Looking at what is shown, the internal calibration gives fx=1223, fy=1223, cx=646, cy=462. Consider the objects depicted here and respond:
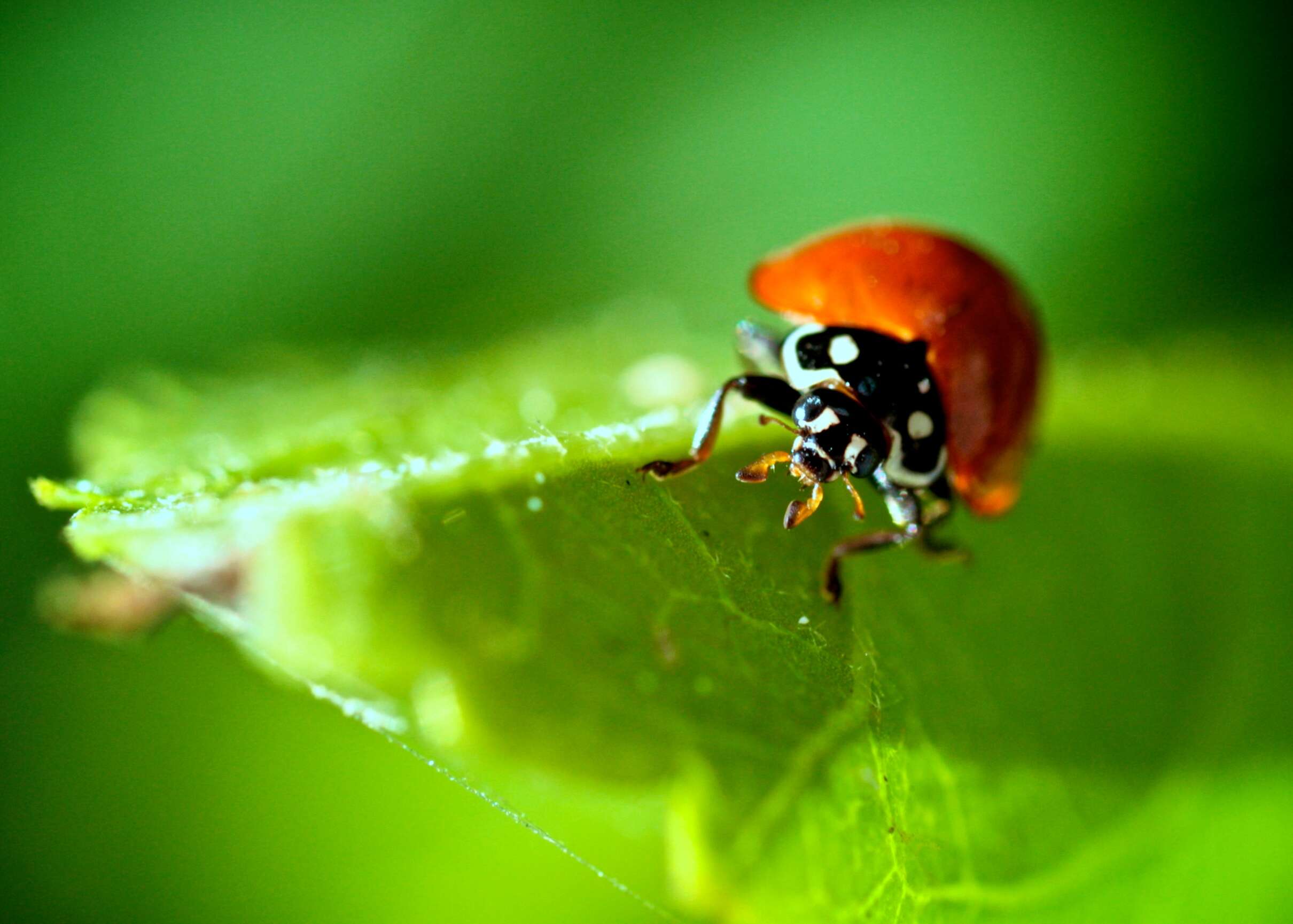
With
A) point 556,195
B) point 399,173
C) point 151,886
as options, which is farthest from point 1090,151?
point 151,886

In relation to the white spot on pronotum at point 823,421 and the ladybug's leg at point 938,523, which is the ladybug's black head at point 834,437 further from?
the ladybug's leg at point 938,523

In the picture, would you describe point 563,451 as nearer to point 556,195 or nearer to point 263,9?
point 556,195

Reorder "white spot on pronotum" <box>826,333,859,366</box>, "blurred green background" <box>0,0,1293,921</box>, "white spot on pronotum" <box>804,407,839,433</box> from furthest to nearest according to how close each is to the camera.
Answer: "blurred green background" <box>0,0,1293,921</box> < "white spot on pronotum" <box>826,333,859,366</box> < "white spot on pronotum" <box>804,407,839,433</box>

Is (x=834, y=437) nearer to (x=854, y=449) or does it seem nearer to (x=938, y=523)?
(x=854, y=449)

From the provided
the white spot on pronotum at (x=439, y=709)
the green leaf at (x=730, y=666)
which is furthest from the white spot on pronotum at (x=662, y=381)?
the white spot on pronotum at (x=439, y=709)

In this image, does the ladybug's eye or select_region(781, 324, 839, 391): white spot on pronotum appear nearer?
the ladybug's eye

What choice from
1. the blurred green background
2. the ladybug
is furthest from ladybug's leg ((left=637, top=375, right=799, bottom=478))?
the blurred green background

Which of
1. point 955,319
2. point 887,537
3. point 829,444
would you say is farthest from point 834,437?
point 955,319

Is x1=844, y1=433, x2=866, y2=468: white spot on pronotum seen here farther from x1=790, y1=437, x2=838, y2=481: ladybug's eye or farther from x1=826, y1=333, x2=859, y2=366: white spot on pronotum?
x1=826, y1=333, x2=859, y2=366: white spot on pronotum
